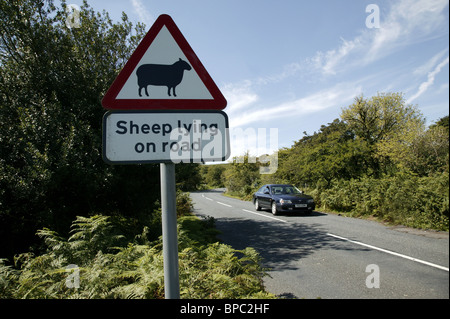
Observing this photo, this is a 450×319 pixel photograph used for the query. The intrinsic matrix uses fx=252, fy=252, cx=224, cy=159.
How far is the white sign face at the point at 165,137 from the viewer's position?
1.48 m

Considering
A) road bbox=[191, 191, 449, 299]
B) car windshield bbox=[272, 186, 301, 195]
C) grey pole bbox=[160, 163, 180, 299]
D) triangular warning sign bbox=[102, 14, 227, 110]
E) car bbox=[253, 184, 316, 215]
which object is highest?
triangular warning sign bbox=[102, 14, 227, 110]

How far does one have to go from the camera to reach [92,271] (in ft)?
9.74

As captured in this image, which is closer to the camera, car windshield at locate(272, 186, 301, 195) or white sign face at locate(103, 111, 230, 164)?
white sign face at locate(103, 111, 230, 164)

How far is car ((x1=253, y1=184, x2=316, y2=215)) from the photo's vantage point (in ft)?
39.7

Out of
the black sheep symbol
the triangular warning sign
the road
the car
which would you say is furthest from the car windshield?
the black sheep symbol

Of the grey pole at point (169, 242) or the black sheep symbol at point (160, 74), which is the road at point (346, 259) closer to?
the grey pole at point (169, 242)

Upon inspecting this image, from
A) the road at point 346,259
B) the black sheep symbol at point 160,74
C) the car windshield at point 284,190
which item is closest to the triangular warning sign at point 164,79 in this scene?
the black sheep symbol at point 160,74

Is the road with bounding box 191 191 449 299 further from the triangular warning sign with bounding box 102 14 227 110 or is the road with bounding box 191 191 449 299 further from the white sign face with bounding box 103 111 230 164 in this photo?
the triangular warning sign with bounding box 102 14 227 110

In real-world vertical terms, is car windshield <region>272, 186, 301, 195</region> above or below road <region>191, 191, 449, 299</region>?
above

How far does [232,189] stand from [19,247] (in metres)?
29.7

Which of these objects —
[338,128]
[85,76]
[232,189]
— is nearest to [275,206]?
[338,128]

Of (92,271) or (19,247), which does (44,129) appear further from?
(92,271)

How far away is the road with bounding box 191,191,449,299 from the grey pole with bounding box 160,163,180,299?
123cm

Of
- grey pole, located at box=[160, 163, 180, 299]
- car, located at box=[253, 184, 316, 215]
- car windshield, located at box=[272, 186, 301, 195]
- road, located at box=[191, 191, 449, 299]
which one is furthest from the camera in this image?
car windshield, located at box=[272, 186, 301, 195]
